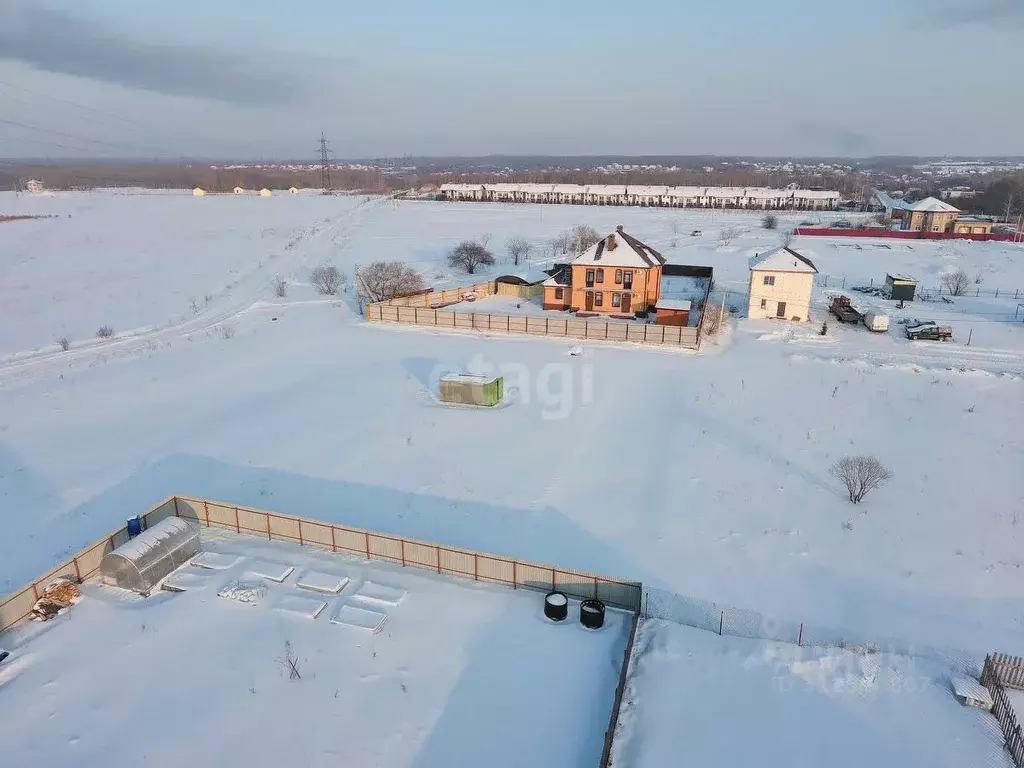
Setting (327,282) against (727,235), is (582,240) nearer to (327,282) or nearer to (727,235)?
(727,235)

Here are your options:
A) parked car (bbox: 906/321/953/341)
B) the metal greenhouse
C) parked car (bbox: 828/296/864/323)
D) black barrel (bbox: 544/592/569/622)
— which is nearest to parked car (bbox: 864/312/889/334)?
parked car (bbox: 906/321/953/341)

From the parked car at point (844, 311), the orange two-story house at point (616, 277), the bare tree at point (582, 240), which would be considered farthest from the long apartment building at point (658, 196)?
the orange two-story house at point (616, 277)

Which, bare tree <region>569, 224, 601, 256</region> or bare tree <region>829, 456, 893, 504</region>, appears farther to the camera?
bare tree <region>569, 224, 601, 256</region>

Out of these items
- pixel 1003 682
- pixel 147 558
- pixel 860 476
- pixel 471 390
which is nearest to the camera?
pixel 1003 682

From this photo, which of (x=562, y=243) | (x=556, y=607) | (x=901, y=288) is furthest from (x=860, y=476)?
(x=562, y=243)

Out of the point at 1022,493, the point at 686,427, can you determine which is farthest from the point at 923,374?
the point at 686,427

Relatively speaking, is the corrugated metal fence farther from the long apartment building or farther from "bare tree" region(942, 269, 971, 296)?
the long apartment building
